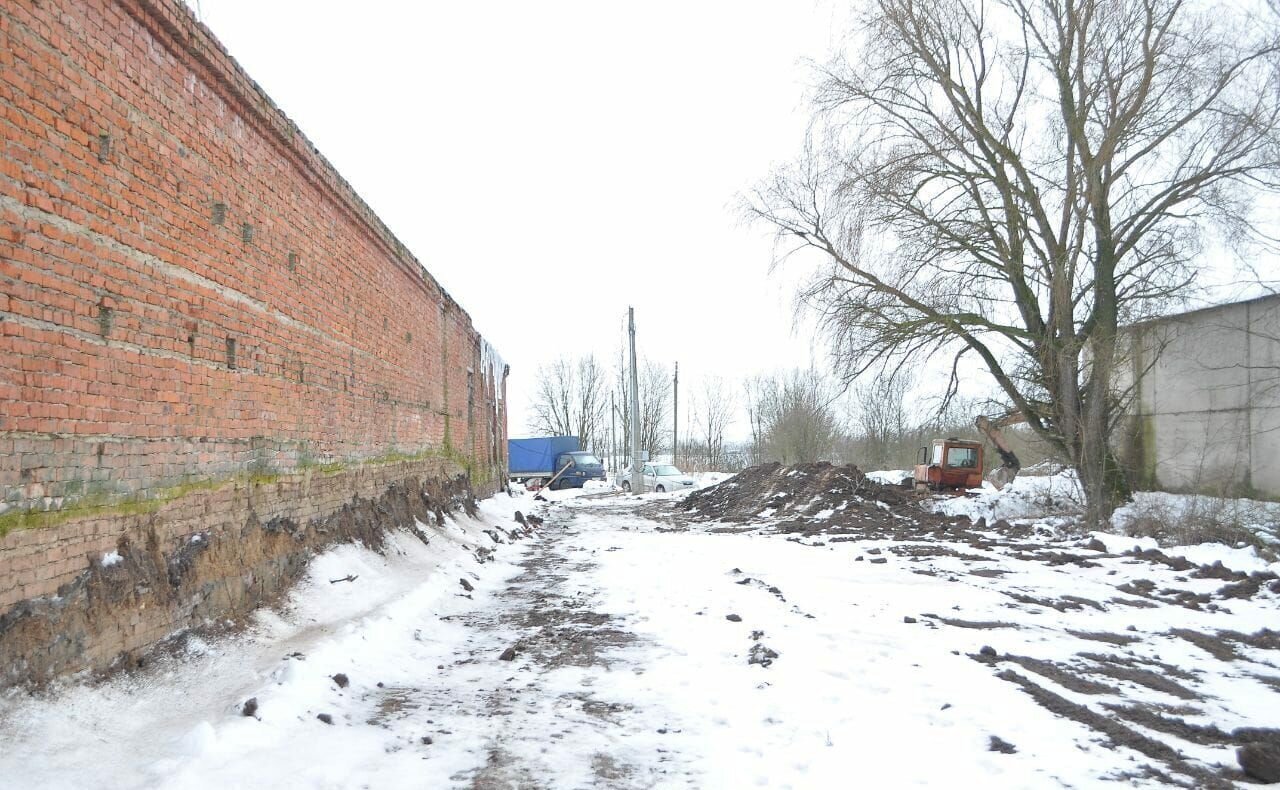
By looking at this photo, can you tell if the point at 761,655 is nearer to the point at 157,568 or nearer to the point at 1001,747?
the point at 1001,747

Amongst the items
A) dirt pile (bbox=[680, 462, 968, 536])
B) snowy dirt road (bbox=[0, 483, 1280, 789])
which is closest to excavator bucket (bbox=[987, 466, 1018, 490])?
dirt pile (bbox=[680, 462, 968, 536])

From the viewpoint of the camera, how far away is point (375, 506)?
30.5 ft

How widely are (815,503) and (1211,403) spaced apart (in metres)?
8.25

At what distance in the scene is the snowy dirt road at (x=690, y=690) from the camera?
363 centimetres

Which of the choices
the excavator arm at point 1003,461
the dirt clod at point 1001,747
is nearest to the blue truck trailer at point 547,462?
the excavator arm at point 1003,461

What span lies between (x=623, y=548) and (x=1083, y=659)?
7999 millimetres

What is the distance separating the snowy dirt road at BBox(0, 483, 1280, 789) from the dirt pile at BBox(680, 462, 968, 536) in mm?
6173

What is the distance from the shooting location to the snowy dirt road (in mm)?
3629

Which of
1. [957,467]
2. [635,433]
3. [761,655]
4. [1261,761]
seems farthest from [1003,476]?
[1261,761]

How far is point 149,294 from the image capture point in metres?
4.78

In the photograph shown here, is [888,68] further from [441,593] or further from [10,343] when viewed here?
[10,343]

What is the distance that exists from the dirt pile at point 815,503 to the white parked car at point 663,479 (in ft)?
29.4

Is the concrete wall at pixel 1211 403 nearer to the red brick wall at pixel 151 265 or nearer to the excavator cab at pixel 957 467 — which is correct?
the excavator cab at pixel 957 467

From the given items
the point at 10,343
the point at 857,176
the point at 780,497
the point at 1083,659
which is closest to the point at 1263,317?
the point at 857,176
